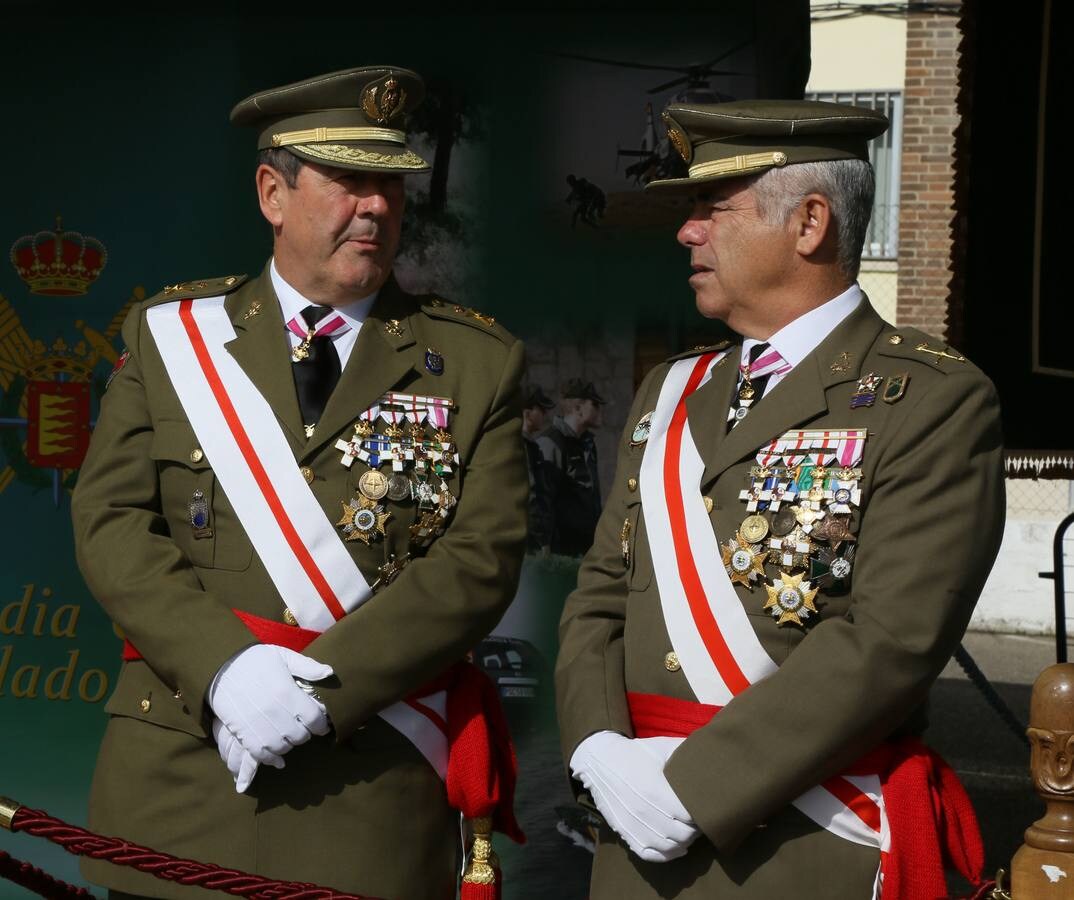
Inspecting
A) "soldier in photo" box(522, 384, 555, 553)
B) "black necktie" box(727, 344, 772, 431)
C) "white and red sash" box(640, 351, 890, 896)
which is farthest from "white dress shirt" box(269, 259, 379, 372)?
"soldier in photo" box(522, 384, 555, 553)

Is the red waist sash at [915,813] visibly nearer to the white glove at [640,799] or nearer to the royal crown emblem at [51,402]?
the white glove at [640,799]

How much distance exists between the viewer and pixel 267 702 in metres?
2.89

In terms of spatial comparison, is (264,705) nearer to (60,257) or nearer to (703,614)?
(703,614)

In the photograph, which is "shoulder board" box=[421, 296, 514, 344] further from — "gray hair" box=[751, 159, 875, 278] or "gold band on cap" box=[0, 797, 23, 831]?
"gold band on cap" box=[0, 797, 23, 831]

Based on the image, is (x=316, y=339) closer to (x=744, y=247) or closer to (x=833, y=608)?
(x=744, y=247)

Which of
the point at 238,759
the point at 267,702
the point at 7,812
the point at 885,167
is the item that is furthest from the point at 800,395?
the point at 885,167

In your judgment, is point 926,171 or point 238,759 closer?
point 238,759

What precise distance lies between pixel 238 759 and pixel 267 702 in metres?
0.15

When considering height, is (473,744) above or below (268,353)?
below

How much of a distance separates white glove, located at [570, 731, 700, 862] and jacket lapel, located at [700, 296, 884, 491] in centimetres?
49

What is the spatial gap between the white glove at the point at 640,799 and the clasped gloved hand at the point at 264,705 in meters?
0.53

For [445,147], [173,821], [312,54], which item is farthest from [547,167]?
[173,821]

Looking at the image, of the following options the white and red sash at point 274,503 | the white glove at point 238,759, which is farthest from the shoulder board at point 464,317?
the white glove at point 238,759

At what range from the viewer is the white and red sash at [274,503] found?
3086 millimetres
